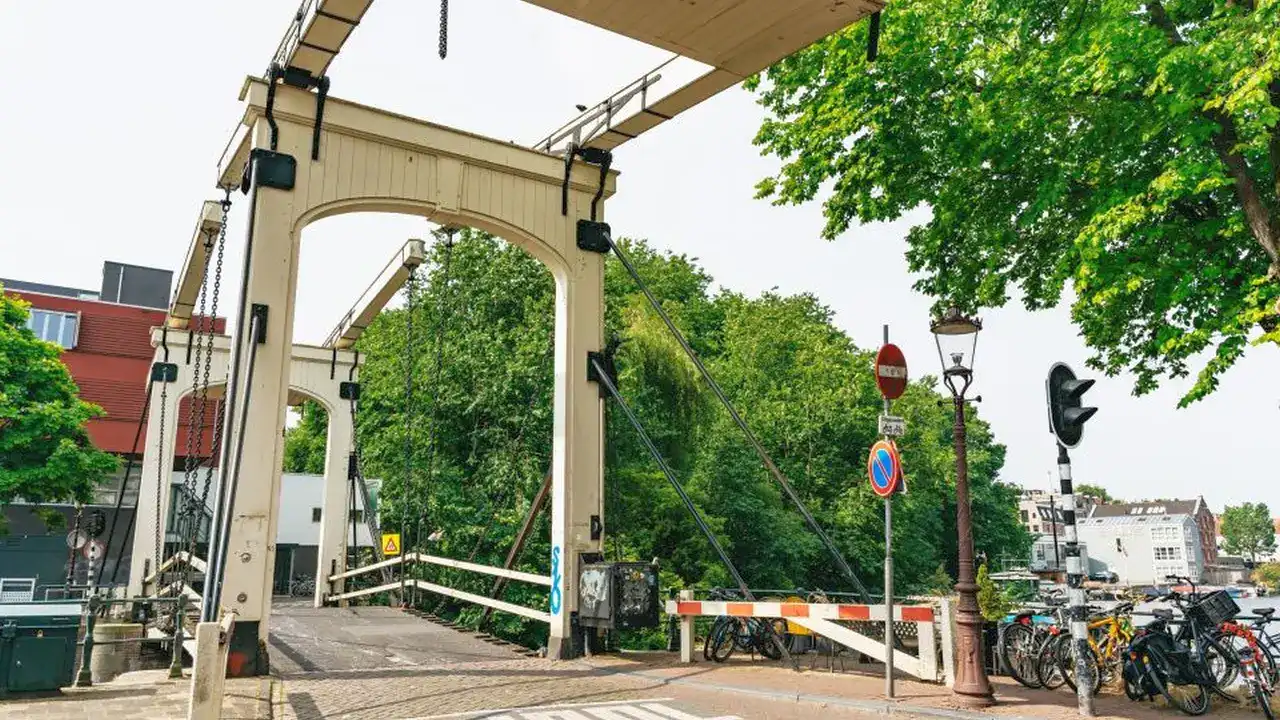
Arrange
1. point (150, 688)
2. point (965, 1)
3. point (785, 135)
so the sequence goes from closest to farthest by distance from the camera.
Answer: point (150, 688)
point (965, 1)
point (785, 135)

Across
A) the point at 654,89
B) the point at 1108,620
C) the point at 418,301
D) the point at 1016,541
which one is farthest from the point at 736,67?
the point at 1016,541

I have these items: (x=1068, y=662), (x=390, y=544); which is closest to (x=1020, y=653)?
(x=1068, y=662)

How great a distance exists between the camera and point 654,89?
10.0 m

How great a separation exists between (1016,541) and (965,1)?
37.7m

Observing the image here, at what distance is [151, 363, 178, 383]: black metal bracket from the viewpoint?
54.7 feet

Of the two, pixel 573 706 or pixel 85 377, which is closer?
pixel 573 706

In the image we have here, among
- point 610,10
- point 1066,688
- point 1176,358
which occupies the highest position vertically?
point 610,10

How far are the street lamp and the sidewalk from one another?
0.68 ft

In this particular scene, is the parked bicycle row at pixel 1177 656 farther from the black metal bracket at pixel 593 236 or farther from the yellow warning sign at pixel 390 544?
the yellow warning sign at pixel 390 544

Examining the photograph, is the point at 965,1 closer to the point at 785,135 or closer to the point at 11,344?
the point at 785,135

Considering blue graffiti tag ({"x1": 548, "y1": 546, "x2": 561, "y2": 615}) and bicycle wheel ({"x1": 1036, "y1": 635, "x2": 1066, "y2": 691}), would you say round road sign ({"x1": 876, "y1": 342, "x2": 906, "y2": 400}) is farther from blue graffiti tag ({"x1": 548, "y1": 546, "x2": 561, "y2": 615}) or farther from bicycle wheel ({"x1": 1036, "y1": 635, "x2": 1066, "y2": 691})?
blue graffiti tag ({"x1": 548, "y1": 546, "x2": 561, "y2": 615})

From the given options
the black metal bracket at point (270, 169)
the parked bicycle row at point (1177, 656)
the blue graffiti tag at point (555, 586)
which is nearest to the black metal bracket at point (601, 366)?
the blue graffiti tag at point (555, 586)

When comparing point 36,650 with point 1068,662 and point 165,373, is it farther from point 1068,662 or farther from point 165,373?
point 165,373

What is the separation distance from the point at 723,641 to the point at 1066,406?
4.98 metres
